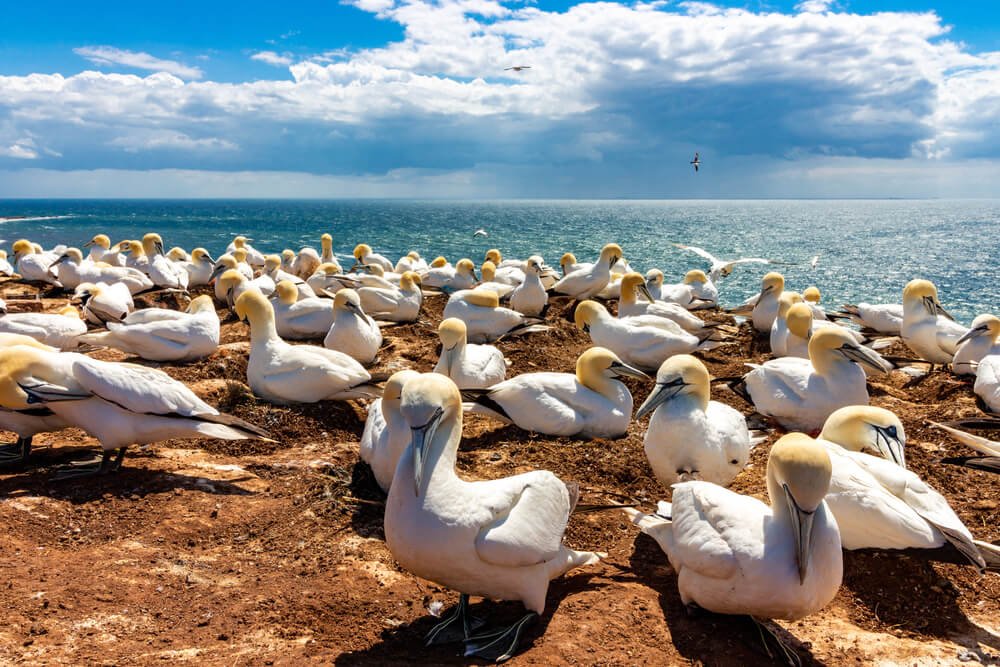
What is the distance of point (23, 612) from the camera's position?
3053mm

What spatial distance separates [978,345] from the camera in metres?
8.44

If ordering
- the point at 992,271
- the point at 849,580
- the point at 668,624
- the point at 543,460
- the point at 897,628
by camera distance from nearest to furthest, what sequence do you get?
1. the point at 668,624
2. the point at 897,628
3. the point at 849,580
4. the point at 543,460
5. the point at 992,271

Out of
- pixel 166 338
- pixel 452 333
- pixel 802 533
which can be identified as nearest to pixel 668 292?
pixel 452 333

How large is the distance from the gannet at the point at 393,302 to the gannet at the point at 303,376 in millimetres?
4160

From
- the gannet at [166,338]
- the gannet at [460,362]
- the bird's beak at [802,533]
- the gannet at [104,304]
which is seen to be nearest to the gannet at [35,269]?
the gannet at [104,304]

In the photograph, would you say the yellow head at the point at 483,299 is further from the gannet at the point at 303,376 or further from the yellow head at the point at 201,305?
the yellow head at the point at 201,305

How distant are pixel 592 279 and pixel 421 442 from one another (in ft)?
34.4

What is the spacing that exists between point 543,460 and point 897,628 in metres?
2.78

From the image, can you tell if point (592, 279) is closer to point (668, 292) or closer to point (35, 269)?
point (668, 292)

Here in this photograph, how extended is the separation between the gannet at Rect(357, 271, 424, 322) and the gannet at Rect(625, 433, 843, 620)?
844 cm

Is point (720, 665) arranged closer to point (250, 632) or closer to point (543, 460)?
point (250, 632)

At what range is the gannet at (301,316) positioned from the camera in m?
9.57

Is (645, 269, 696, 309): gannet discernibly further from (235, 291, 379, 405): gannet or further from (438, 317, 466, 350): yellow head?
(235, 291, 379, 405): gannet

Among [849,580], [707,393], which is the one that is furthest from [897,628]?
[707,393]
